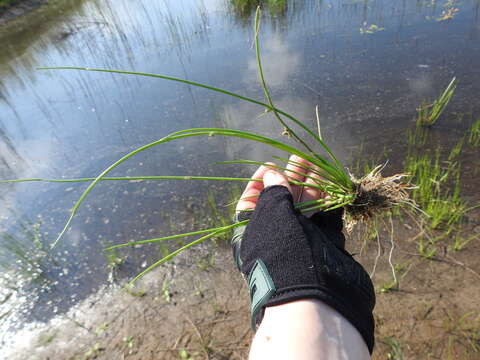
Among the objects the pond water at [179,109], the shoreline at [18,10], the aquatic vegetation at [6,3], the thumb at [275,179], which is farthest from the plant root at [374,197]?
the aquatic vegetation at [6,3]

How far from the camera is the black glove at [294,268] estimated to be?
81cm

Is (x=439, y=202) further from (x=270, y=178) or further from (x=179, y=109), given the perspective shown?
(x=179, y=109)

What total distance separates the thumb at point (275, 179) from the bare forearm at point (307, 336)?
528mm

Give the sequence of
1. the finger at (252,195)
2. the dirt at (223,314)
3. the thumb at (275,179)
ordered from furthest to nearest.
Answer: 1. the dirt at (223,314)
2. the finger at (252,195)
3. the thumb at (275,179)

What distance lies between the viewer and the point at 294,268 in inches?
34.2

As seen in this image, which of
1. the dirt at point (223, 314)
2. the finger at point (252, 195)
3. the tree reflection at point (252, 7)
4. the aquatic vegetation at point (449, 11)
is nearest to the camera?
the finger at point (252, 195)

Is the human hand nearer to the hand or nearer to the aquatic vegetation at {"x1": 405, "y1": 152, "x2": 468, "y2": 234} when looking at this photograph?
the hand

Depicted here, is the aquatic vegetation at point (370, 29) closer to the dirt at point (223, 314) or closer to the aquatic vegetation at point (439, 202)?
the aquatic vegetation at point (439, 202)

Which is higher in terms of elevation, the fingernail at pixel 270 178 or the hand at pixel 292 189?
the fingernail at pixel 270 178

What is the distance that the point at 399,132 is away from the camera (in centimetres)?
270

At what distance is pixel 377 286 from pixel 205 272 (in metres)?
1.12

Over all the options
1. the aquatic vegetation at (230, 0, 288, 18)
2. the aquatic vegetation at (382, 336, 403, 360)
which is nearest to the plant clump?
the aquatic vegetation at (382, 336, 403, 360)

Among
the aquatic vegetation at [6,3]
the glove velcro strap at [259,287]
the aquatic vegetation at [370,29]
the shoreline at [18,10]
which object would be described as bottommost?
the aquatic vegetation at [370,29]

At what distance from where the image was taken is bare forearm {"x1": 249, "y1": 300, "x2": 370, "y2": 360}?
25.9 inches
